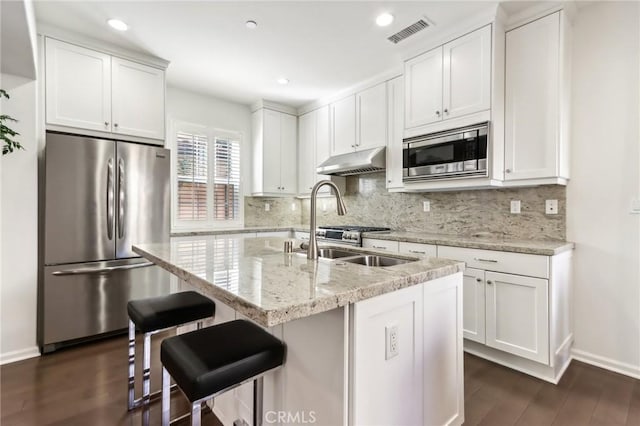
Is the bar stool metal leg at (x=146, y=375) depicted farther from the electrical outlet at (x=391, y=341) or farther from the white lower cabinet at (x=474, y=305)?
the white lower cabinet at (x=474, y=305)

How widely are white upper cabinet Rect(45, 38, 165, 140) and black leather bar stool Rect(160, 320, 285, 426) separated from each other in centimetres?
258

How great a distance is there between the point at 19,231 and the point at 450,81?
3.79 metres

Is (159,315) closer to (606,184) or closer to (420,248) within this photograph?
(420,248)

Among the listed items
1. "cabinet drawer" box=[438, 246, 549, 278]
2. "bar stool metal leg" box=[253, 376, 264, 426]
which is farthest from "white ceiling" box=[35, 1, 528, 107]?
"bar stool metal leg" box=[253, 376, 264, 426]

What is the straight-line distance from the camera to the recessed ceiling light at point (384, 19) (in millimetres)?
2469

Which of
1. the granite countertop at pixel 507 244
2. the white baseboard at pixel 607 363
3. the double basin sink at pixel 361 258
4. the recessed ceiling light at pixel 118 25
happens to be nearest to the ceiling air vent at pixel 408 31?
the granite countertop at pixel 507 244

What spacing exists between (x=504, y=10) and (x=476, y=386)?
2.79 meters

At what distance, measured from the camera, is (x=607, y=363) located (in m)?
2.32

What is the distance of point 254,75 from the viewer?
11.8 feet

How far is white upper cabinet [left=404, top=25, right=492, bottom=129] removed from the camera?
8.32ft

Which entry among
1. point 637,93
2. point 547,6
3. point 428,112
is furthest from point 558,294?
point 547,6

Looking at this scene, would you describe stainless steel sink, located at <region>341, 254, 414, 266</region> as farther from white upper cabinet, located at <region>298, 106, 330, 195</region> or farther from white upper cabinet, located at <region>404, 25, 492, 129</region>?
white upper cabinet, located at <region>298, 106, 330, 195</region>

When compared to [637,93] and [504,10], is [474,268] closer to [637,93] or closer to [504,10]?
[637,93]

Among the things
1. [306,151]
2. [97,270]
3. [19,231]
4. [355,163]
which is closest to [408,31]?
[355,163]
